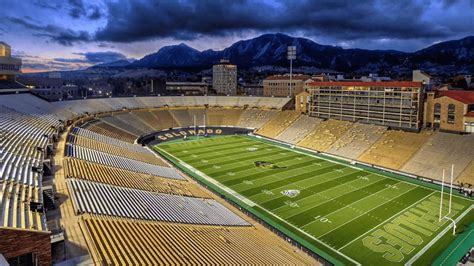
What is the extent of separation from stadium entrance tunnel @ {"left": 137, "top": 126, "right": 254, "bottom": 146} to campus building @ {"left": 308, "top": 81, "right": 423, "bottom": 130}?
1709 cm

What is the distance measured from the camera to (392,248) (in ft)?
69.7

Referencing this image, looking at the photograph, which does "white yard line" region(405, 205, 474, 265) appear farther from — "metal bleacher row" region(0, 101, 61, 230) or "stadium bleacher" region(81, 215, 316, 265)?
"metal bleacher row" region(0, 101, 61, 230)

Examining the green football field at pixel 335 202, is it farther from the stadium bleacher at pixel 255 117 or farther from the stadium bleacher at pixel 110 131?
the stadium bleacher at pixel 255 117

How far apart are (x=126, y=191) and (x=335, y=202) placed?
18.7m

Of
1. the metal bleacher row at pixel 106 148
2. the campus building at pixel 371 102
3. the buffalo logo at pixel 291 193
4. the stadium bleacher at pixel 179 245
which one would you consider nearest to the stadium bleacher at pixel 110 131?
the metal bleacher row at pixel 106 148

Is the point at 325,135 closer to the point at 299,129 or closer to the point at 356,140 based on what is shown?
the point at 356,140

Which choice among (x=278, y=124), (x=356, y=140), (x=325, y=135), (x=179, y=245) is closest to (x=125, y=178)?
(x=179, y=245)

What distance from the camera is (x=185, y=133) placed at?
6372 cm

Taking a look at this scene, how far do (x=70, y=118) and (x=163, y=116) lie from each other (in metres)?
22.0

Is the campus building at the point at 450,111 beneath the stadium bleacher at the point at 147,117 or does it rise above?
above

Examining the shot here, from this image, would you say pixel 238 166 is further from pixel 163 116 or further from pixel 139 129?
pixel 163 116

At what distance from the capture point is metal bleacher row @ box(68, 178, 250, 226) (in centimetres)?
1797

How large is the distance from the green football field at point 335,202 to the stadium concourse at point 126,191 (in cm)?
361

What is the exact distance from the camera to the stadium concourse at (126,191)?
43.2 feet
